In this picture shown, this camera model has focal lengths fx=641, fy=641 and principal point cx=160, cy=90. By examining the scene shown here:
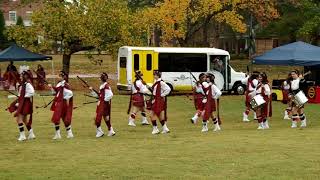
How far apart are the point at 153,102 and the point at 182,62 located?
15.2 metres

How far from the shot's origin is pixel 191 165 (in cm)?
1120

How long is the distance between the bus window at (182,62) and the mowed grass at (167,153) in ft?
40.1

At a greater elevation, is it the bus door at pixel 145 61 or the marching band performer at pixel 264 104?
the bus door at pixel 145 61

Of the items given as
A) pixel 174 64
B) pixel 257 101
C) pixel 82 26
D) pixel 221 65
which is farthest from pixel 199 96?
pixel 82 26

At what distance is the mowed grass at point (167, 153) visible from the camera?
1045 centimetres

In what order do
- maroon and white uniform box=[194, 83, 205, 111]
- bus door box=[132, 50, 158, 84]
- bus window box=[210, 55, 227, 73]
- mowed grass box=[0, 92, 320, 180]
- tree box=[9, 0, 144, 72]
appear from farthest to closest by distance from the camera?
tree box=[9, 0, 144, 72]
bus window box=[210, 55, 227, 73]
bus door box=[132, 50, 158, 84]
maroon and white uniform box=[194, 83, 205, 111]
mowed grass box=[0, 92, 320, 180]

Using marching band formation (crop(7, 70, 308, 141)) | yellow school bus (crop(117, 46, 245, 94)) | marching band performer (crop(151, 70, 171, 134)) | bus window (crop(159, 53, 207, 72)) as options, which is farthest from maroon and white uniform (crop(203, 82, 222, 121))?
bus window (crop(159, 53, 207, 72))

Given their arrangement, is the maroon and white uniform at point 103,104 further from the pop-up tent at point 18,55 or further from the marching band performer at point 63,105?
the pop-up tent at point 18,55

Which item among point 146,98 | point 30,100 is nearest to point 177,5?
point 146,98

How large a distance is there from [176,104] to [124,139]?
11261 mm

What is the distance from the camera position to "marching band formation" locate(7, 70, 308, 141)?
15609mm

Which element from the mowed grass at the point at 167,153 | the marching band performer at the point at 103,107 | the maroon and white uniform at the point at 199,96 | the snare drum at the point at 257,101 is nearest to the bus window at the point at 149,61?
the mowed grass at the point at 167,153

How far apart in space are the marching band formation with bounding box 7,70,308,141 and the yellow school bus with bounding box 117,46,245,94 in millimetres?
11216

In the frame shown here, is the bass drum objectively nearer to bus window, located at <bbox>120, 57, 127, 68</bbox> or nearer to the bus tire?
the bus tire
